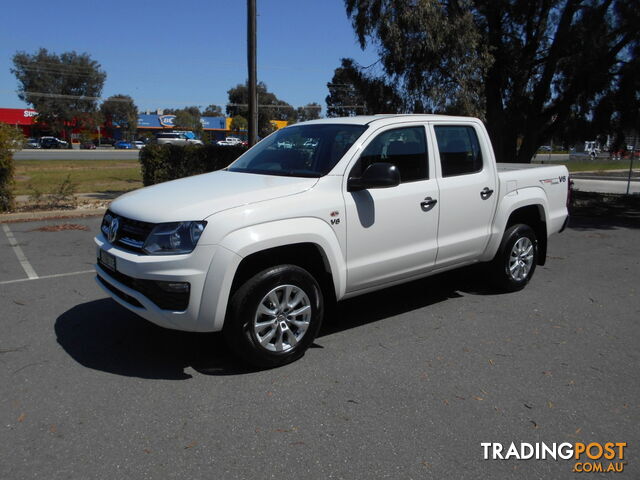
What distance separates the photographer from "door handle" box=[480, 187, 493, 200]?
5.52 m

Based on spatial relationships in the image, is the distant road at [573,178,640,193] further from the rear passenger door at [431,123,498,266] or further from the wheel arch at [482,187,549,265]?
the rear passenger door at [431,123,498,266]

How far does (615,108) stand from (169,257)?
14.7 metres

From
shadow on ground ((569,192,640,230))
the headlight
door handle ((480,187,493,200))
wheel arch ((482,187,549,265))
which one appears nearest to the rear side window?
door handle ((480,187,493,200))

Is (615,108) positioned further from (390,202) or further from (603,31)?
(390,202)

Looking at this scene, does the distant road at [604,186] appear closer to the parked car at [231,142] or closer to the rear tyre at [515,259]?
the parked car at [231,142]

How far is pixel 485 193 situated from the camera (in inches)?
219

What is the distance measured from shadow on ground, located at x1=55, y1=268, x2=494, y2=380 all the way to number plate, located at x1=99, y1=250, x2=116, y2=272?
28.7 inches

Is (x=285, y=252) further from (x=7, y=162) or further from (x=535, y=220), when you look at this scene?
(x=7, y=162)

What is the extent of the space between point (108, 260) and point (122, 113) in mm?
83466

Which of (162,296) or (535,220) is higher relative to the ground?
(535,220)

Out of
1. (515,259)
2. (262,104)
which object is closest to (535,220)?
(515,259)

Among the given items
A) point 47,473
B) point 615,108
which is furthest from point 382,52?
point 47,473

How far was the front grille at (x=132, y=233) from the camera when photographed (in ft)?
12.9

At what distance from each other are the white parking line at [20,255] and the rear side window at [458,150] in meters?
4.98
